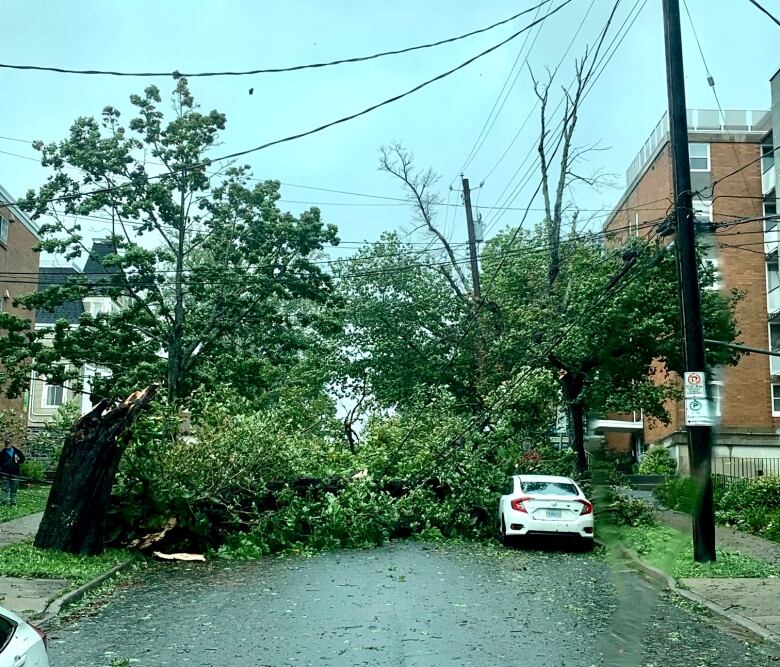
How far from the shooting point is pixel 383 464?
775 inches

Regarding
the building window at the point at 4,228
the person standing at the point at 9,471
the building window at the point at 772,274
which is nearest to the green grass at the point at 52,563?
the person standing at the point at 9,471

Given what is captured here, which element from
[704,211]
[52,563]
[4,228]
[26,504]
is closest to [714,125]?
[704,211]

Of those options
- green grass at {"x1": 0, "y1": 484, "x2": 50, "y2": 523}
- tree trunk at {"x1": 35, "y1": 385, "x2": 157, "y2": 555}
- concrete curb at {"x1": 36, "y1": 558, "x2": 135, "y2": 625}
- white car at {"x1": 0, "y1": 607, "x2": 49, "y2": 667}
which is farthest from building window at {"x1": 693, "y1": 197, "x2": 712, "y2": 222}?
green grass at {"x1": 0, "y1": 484, "x2": 50, "y2": 523}

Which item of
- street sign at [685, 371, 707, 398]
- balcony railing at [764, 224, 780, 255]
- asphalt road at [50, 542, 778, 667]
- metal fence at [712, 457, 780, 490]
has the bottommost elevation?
asphalt road at [50, 542, 778, 667]

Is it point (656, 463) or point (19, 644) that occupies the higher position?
point (656, 463)

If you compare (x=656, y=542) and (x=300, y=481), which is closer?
(x=656, y=542)

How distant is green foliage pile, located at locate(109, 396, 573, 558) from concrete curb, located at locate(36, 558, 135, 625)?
2750mm

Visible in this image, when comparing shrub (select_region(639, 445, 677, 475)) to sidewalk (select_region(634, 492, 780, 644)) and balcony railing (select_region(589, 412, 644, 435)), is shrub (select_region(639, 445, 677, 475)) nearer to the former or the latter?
balcony railing (select_region(589, 412, 644, 435))

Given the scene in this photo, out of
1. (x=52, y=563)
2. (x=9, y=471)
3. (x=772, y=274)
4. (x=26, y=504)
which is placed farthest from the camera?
(x=26, y=504)

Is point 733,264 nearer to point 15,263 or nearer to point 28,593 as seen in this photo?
point 28,593

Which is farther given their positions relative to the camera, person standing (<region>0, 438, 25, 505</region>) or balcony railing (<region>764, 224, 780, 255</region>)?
person standing (<region>0, 438, 25, 505</region>)

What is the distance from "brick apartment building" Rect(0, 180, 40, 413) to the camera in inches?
1411

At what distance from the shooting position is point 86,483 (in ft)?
48.5

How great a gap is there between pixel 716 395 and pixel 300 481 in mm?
16823
